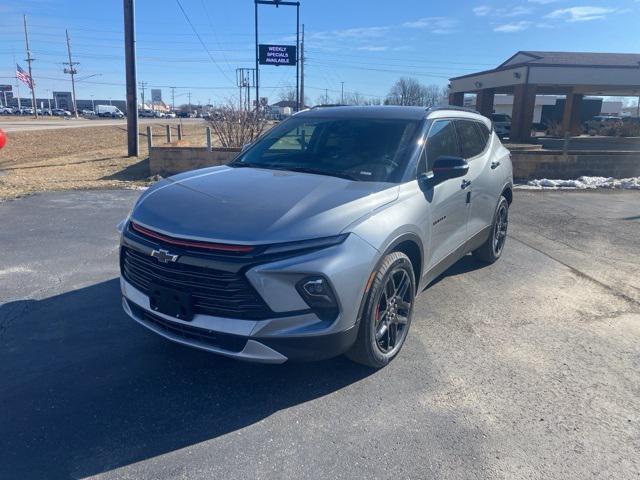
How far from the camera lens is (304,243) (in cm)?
299

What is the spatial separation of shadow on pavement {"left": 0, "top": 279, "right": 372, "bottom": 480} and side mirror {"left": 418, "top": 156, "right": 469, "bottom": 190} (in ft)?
5.05

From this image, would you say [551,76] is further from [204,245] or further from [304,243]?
[204,245]

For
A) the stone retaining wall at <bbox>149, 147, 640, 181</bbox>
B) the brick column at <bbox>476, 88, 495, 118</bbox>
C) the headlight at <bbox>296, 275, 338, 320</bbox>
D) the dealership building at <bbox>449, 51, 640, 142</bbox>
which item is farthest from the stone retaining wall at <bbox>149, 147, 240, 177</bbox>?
the brick column at <bbox>476, 88, 495, 118</bbox>

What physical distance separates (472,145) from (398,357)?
2680 mm

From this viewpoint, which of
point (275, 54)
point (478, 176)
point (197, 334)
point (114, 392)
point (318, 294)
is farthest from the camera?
point (275, 54)

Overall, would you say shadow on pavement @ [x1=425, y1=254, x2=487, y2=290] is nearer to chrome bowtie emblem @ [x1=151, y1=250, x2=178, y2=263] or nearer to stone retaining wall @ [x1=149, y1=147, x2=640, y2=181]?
chrome bowtie emblem @ [x1=151, y1=250, x2=178, y2=263]

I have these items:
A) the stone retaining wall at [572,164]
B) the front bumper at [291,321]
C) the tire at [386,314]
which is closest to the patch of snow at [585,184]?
the stone retaining wall at [572,164]

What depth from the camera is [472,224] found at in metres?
5.21

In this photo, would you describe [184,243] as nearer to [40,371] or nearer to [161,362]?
[161,362]

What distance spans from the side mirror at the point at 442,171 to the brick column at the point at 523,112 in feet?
92.8

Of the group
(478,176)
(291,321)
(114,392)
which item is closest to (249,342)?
(291,321)

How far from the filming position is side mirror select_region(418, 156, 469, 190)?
4.03 m

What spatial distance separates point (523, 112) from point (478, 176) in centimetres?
2751

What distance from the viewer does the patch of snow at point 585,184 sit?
12.6m
